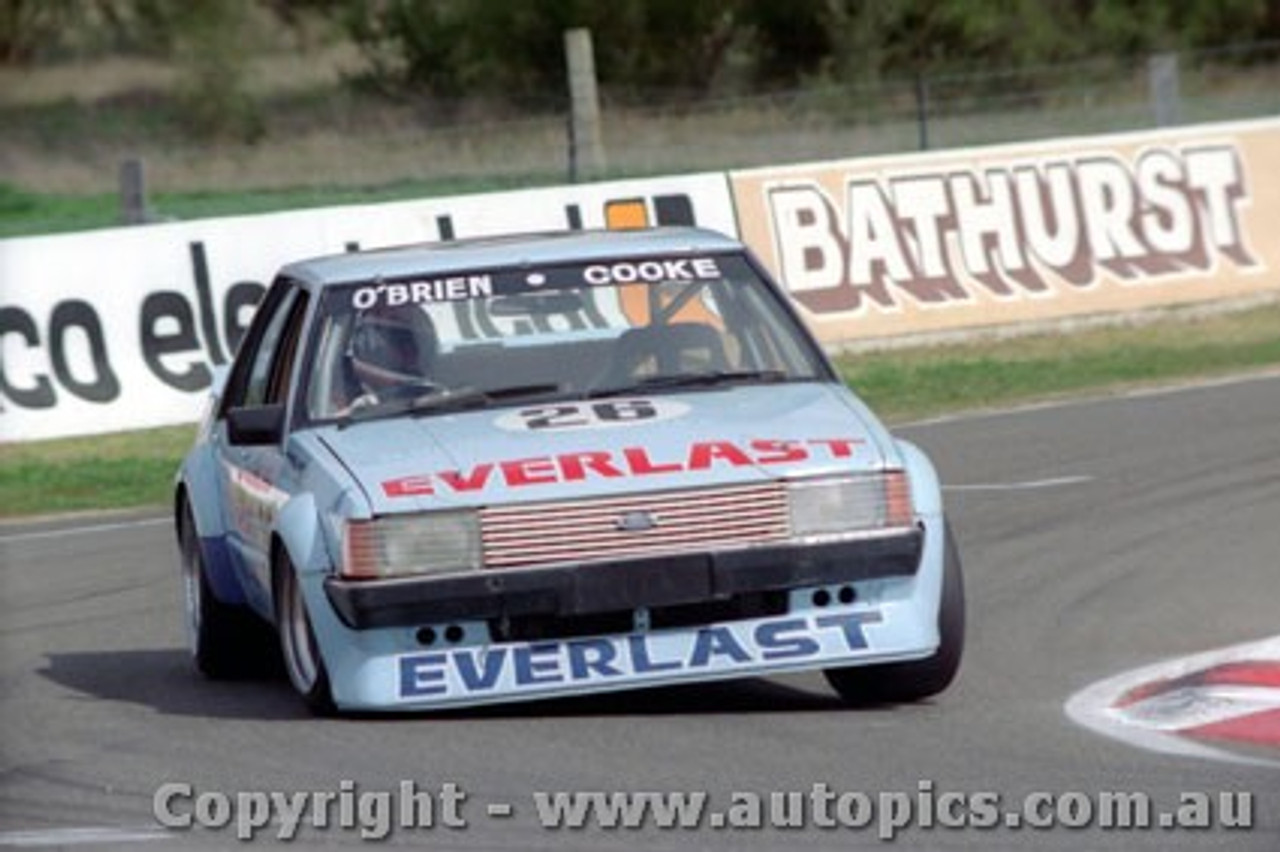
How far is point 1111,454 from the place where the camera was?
1664 cm

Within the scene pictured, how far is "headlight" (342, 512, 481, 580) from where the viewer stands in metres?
9.04

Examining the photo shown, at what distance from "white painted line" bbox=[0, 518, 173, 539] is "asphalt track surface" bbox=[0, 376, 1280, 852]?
1.24 metres

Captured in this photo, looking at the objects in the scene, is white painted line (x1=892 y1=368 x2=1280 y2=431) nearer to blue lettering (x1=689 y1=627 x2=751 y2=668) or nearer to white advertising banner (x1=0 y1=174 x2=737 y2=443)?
white advertising banner (x1=0 y1=174 x2=737 y2=443)

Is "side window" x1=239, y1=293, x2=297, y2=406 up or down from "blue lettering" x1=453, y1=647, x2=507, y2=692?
up

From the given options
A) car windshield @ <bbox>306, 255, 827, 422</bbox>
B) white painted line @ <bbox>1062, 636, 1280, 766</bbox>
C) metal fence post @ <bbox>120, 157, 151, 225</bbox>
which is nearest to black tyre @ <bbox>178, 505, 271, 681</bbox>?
car windshield @ <bbox>306, 255, 827, 422</bbox>

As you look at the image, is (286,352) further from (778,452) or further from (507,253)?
(778,452)

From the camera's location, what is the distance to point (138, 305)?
21.1 m

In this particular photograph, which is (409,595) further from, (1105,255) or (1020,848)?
(1105,255)

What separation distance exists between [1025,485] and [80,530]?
4.57 m

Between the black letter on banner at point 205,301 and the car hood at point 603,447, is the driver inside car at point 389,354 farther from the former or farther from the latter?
the black letter on banner at point 205,301

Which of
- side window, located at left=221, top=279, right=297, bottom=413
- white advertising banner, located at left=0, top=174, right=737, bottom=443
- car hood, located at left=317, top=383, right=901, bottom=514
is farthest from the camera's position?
white advertising banner, located at left=0, top=174, right=737, bottom=443

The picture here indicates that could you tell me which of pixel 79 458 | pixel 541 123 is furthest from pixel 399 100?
pixel 79 458

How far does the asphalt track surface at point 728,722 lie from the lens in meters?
7.98

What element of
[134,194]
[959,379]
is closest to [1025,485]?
[959,379]
